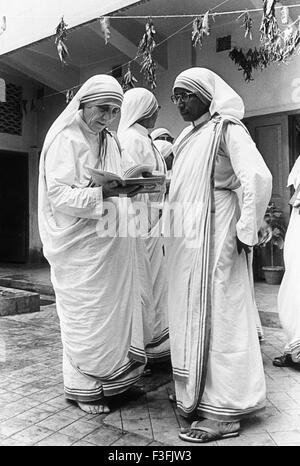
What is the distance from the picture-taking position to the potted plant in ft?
22.1

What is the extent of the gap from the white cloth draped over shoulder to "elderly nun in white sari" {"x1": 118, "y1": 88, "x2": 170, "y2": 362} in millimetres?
890

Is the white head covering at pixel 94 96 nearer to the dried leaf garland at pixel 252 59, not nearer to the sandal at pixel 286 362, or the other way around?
the sandal at pixel 286 362

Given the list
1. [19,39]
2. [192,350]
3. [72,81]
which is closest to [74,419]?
[192,350]

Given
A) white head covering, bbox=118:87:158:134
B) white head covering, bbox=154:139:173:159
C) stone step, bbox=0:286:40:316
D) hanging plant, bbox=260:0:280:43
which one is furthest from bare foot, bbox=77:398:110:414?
hanging plant, bbox=260:0:280:43

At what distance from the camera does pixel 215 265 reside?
2.64 metres

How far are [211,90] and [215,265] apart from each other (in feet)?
3.08

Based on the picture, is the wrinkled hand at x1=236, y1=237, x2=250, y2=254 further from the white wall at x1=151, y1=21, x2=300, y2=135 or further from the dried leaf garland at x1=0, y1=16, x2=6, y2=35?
the dried leaf garland at x1=0, y1=16, x2=6, y2=35

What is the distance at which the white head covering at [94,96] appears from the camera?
2.94 metres

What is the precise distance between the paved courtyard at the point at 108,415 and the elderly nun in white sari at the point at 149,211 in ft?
0.93

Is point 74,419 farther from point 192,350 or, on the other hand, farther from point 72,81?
point 72,81

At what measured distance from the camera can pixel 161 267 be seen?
3.90 meters

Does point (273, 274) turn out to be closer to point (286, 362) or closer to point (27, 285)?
point (286, 362)

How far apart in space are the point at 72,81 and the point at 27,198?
2742 millimetres

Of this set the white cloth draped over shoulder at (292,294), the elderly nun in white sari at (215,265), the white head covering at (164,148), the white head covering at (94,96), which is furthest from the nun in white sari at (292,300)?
the white head covering at (94,96)
